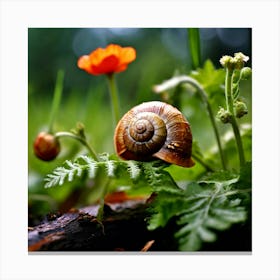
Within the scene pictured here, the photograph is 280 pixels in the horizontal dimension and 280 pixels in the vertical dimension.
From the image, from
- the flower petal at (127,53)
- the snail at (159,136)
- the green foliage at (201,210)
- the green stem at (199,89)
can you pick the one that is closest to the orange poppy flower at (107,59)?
the flower petal at (127,53)

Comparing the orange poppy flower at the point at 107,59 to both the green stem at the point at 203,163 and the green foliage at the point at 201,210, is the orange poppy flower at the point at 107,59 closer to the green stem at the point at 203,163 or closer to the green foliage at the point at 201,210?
the green stem at the point at 203,163

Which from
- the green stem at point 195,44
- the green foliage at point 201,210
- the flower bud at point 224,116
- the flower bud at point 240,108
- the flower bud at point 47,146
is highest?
the green stem at point 195,44

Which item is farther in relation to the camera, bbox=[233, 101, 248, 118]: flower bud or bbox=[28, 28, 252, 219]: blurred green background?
bbox=[28, 28, 252, 219]: blurred green background

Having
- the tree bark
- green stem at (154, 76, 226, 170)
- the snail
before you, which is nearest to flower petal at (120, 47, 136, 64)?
green stem at (154, 76, 226, 170)

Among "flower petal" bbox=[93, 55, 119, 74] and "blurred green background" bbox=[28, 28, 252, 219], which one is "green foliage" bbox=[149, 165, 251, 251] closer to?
"blurred green background" bbox=[28, 28, 252, 219]

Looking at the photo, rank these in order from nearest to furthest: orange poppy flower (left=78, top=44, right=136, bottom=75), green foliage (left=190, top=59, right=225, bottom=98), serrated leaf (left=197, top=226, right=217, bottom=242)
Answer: serrated leaf (left=197, top=226, right=217, bottom=242) → orange poppy flower (left=78, top=44, right=136, bottom=75) → green foliage (left=190, top=59, right=225, bottom=98)

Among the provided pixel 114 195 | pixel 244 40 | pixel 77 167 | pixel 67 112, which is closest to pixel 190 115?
pixel 244 40
